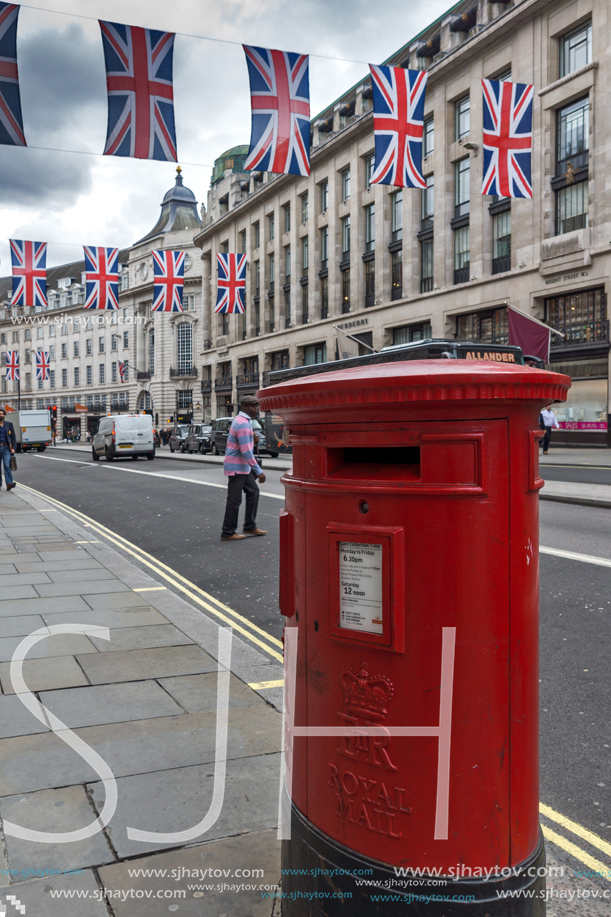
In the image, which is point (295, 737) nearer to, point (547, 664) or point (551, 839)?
point (551, 839)

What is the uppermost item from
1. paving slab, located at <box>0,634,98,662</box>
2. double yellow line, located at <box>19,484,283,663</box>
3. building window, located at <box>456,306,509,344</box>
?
building window, located at <box>456,306,509,344</box>

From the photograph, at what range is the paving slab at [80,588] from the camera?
19.7 ft

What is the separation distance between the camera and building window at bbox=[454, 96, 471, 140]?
33.4m

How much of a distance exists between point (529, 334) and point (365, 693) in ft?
86.6

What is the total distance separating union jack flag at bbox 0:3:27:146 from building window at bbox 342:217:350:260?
33696 mm

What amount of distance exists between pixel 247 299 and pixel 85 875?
56034mm

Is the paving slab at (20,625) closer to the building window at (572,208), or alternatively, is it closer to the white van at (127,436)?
the white van at (127,436)

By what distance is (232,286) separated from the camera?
3244cm

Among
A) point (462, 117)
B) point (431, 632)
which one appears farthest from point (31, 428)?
point (431, 632)

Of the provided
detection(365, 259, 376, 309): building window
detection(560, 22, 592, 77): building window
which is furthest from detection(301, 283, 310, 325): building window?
detection(560, 22, 592, 77): building window

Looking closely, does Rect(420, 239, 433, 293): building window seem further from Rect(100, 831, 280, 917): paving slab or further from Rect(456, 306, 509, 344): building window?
Rect(100, 831, 280, 917): paving slab

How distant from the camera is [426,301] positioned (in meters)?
35.8

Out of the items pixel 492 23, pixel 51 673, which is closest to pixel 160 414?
pixel 492 23

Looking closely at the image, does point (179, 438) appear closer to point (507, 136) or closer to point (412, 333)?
point (412, 333)
